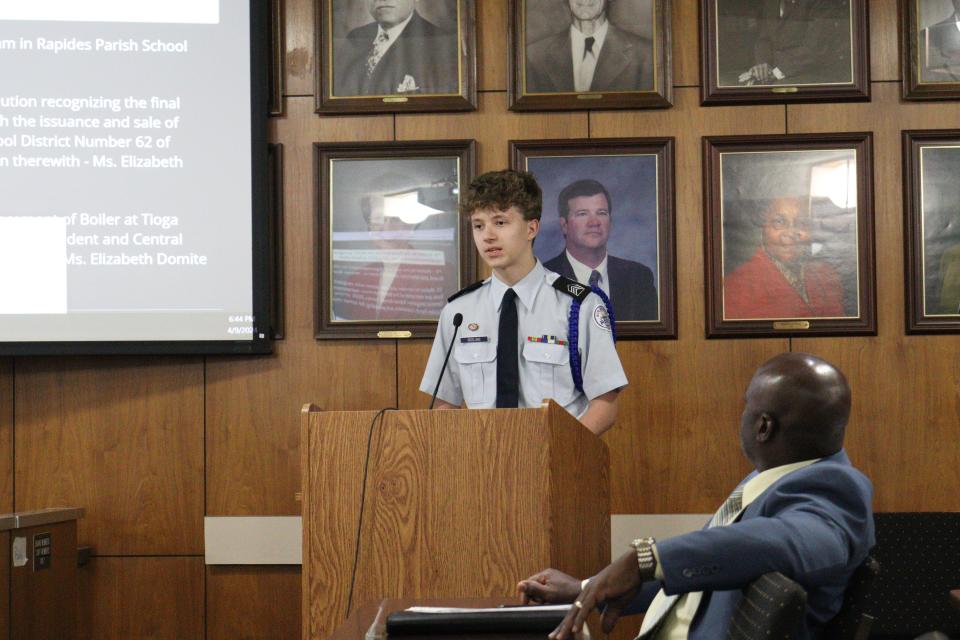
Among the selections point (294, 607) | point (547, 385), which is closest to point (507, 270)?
point (547, 385)

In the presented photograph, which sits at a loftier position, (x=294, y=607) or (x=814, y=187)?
(x=814, y=187)

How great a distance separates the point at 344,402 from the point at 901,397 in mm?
2236

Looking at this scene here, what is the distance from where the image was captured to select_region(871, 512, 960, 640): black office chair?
3.84 metres

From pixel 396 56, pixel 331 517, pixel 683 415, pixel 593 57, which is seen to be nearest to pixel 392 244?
pixel 396 56

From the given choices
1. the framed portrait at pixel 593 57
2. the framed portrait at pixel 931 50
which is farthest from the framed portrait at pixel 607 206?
the framed portrait at pixel 931 50

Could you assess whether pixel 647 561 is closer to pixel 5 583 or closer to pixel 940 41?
pixel 5 583

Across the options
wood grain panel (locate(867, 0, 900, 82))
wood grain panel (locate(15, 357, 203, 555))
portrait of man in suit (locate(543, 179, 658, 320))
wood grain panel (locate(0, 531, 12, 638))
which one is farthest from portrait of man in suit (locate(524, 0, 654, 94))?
wood grain panel (locate(0, 531, 12, 638))

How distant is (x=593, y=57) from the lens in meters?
4.22

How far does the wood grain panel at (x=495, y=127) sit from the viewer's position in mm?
4246

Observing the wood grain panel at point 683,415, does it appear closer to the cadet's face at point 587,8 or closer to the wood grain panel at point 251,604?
the cadet's face at point 587,8

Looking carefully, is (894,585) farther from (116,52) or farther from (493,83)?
(116,52)

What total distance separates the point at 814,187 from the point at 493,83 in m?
1.37

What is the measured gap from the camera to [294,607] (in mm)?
4172

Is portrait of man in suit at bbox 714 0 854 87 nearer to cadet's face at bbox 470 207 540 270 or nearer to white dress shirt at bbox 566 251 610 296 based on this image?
white dress shirt at bbox 566 251 610 296
